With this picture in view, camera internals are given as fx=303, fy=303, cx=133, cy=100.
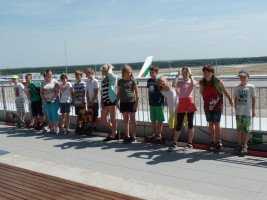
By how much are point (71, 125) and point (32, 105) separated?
1160mm

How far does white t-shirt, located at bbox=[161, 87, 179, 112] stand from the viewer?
18.5ft

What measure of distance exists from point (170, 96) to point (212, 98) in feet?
2.63

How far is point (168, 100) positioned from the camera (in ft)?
18.6

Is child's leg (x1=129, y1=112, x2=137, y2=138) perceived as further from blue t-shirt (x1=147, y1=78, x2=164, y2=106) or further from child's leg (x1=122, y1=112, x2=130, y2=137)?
blue t-shirt (x1=147, y1=78, x2=164, y2=106)

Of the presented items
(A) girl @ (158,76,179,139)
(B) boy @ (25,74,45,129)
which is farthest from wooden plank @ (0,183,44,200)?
(B) boy @ (25,74,45,129)

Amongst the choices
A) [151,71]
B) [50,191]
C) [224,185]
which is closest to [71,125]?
[151,71]

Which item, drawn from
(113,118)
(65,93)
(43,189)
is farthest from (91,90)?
(43,189)

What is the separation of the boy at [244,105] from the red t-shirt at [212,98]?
0.94 ft

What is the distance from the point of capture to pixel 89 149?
5934mm

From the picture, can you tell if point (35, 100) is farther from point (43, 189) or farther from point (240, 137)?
point (240, 137)

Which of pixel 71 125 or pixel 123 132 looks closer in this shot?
pixel 123 132

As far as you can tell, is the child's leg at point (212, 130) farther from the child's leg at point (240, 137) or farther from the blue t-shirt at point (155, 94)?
the blue t-shirt at point (155, 94)

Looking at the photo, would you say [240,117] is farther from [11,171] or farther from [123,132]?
[11,171]

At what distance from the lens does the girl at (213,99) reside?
520 cm
